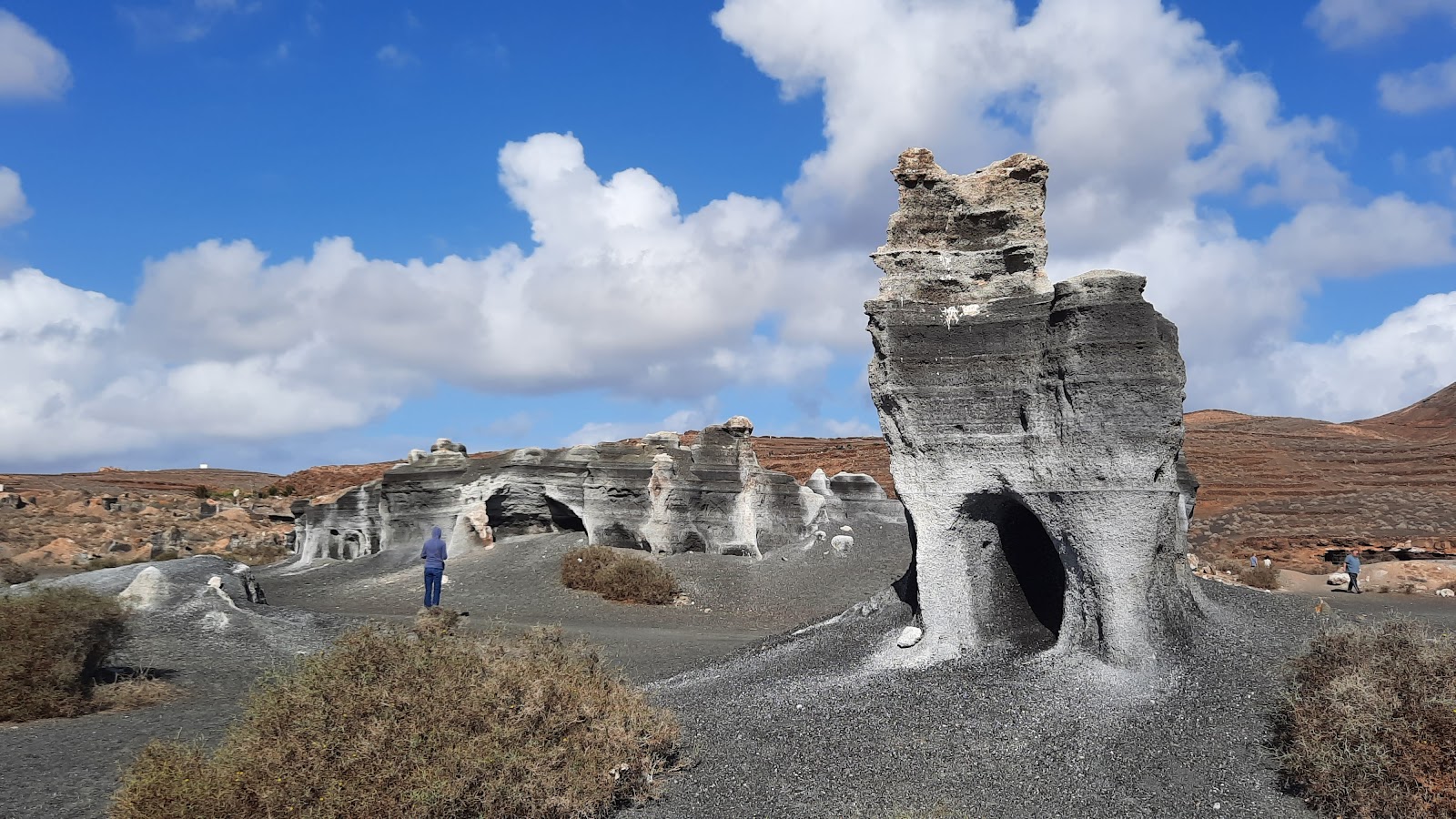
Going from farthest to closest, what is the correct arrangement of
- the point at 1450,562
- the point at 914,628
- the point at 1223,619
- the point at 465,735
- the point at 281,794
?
the point at 1450,562 < the point at 914,628 < the point at 1223,619 < the point at 465,735 < the point at 281,794

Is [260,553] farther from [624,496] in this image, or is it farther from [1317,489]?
[1317,489]

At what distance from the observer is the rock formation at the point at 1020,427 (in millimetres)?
8195

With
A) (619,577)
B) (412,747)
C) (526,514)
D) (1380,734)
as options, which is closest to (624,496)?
(526,514)

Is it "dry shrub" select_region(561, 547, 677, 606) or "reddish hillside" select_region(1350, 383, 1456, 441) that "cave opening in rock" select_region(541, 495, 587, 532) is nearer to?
"dry shrub" select_region(561, 547, 677, 606)

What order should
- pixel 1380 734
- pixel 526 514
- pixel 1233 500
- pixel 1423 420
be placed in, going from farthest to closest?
pixel 1423 420 → pixel 1233 500 → pixel 526 514 → pixel 1380 734

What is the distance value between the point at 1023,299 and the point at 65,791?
864cm

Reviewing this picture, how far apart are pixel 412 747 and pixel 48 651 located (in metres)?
6.27

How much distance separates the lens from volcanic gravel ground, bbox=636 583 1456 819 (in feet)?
20.0

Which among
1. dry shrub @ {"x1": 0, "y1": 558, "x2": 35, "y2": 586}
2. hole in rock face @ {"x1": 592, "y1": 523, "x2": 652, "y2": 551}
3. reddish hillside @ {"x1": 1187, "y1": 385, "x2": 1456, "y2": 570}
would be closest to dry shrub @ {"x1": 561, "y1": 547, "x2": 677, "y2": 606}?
hole in rock face @ {"x1": 592, "y1": 523, "x2": 652, "y2": 551}

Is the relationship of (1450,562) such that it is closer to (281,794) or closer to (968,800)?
(968,800)

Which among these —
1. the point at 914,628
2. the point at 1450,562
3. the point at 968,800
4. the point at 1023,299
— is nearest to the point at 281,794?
the point at 968,800

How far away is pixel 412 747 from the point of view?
17.7 ft

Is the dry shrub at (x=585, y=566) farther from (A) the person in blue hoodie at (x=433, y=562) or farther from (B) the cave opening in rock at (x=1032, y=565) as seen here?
(B) the cave opening in rock at (x=1032, y=565)

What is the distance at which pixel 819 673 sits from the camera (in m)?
9.28
